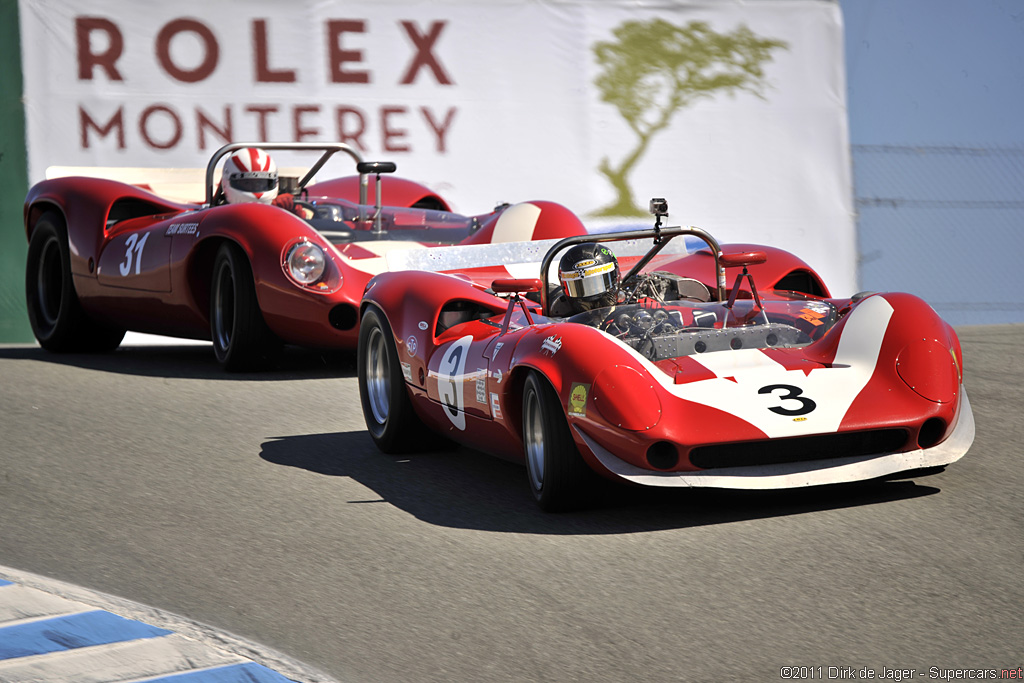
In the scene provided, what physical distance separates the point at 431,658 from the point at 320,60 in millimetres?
8351

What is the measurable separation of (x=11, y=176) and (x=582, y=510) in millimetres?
7090

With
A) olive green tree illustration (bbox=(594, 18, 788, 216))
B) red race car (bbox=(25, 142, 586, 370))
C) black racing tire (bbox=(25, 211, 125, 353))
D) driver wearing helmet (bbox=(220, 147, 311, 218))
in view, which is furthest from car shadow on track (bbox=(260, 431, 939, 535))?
olive green tree illustration (bbox=(594, 18, 788, 216))

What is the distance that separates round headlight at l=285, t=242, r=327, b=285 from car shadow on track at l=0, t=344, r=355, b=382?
20.9 inches

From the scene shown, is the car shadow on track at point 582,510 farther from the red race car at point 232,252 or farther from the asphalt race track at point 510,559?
the red race car at point 232,252

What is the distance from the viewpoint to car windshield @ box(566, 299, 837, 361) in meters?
4.34

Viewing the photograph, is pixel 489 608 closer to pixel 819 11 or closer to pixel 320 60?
pixel 320 60

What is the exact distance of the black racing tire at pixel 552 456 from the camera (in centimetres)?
408

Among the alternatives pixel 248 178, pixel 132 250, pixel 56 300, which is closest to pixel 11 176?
pixel 56 300

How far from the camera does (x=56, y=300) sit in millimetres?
9305

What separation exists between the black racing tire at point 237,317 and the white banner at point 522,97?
9.60 feet

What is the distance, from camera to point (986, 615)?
123 inches

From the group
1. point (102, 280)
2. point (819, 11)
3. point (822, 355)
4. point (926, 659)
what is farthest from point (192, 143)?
point (926, 659)

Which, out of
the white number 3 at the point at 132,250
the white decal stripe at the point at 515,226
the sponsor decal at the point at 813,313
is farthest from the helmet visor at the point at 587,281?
the white number 3 at the point at 132,250

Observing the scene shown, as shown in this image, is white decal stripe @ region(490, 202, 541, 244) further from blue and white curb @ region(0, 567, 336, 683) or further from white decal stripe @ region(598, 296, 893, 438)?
blue and white curb @ region(0, 567, 336, 683)
